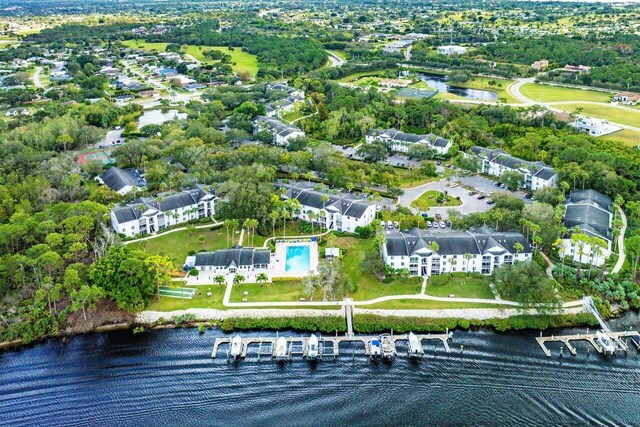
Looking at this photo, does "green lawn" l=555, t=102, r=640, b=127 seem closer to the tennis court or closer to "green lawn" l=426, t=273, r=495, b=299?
"green lawn" l=426, t=273, r=495, b=299

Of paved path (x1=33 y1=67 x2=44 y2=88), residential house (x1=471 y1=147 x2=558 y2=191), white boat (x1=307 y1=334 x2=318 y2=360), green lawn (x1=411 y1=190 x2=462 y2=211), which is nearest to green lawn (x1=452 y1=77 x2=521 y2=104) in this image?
residential house (x1=471 y1=147 x2=558 y2=191)

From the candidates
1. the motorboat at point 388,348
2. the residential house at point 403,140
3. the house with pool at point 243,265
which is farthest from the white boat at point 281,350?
the residential house at point 403,140

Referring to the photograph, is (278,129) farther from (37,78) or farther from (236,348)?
(37,78)

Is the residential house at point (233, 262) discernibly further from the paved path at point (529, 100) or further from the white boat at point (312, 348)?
the paved path at point (529, 100)

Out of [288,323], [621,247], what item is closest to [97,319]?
[288,323]

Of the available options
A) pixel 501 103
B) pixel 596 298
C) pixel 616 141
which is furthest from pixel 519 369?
pixel 501 103

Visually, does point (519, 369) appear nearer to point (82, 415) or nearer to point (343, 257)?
point (343, 257)
